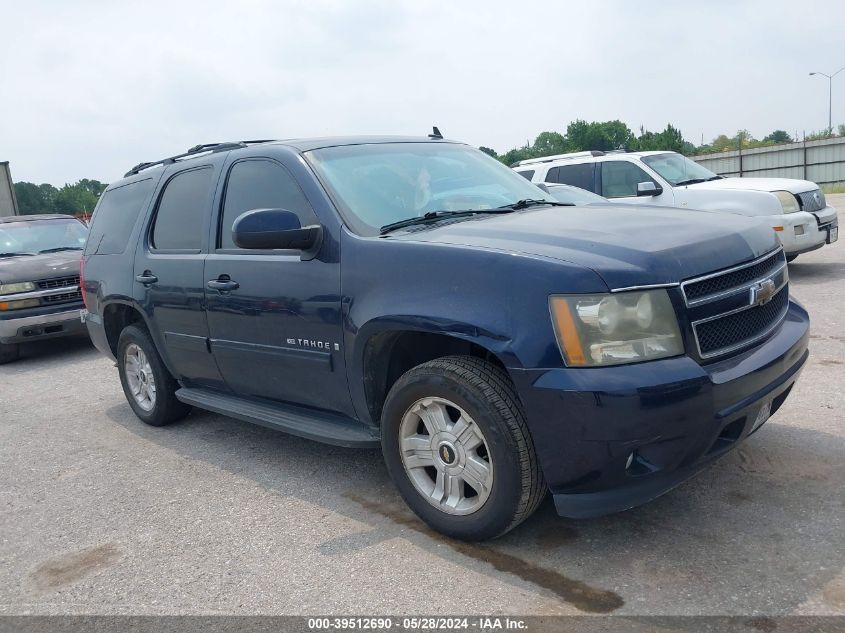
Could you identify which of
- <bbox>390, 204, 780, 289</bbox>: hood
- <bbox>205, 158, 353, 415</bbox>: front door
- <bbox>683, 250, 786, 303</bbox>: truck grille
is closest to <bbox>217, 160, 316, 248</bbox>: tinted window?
<bbox>205, 158, 353, 415</bbox>: front door

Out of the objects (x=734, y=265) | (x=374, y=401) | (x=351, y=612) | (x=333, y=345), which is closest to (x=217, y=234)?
(x=333, y=345)

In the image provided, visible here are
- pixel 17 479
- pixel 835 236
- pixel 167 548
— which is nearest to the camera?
pixel 167 548

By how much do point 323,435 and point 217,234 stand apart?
152 centimetres

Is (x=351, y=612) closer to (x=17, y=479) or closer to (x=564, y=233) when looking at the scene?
(x=564, y=233)

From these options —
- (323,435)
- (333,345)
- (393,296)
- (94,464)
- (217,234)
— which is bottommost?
(94,464)

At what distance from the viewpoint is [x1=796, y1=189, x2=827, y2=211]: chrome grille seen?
9.48m

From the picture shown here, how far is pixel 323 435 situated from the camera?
3885 mm

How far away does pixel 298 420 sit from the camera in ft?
13.6

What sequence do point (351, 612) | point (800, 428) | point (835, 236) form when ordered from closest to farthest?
point (351, 612) < point (800, 428) < point (835, 236)

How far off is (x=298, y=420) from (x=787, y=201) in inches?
300

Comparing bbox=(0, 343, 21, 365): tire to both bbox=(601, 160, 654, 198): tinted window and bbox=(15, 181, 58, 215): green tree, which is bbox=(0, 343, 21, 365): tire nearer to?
bbox=(601, 160, 654, 198): tinted window

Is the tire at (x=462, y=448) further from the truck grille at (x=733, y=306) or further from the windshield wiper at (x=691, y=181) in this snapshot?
the windshield wiper at (x=691, y=181)

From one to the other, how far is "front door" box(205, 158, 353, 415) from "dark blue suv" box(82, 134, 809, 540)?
0.01 meters

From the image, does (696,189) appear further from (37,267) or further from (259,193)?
(37,267)
